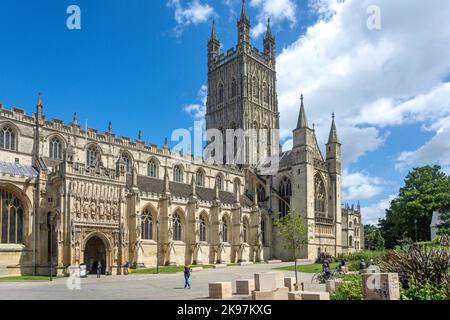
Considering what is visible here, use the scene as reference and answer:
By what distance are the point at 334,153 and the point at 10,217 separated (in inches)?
1761

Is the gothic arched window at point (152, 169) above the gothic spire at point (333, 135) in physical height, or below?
below

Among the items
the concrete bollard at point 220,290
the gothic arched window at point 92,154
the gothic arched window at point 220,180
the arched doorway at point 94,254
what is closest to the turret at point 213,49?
A: the gothic arched window at point 220,180

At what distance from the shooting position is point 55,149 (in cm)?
4541

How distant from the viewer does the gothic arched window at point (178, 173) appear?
58284mm

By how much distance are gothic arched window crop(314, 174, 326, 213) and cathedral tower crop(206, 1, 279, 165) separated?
13.7 metres

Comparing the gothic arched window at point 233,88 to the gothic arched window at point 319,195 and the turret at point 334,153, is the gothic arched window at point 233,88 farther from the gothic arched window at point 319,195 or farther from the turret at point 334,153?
the gothic arched window at point 319,195

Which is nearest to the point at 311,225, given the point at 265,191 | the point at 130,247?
the point at 265,191

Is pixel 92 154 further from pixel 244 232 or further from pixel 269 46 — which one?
pixel 269 46

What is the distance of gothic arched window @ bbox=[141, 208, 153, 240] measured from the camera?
1774 inches

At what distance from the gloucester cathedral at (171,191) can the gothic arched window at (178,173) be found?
0.51 feet

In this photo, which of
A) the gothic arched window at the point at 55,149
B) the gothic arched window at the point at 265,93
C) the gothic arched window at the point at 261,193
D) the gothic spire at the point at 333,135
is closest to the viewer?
the gothic arched window at the point at 55,149

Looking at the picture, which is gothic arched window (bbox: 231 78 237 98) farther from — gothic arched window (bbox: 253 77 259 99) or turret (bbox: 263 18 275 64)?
turret (bbox: 263 18 275 64)
